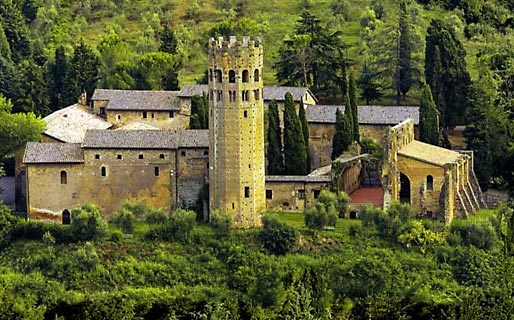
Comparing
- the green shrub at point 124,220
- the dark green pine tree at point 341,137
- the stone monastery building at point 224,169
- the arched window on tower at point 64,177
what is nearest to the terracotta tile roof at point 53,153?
the stone monastery building at point 224,169

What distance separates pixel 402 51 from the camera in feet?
251

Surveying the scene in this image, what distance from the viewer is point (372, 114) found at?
69.8 m

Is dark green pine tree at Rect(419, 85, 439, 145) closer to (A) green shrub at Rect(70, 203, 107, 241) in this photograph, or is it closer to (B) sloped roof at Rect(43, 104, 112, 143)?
(B) sloped roof at Rect(43, 104, 112, 143)

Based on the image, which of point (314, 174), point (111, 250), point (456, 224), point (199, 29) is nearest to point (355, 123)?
point (314, 174)

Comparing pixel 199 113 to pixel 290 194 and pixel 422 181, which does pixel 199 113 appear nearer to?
pixel 290 194

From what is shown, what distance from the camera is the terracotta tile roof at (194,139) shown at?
204 ft

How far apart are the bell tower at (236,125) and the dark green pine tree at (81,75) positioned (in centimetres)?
2009

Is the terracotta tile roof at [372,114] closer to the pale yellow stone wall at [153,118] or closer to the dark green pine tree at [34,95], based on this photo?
the pale yellow stone wall at [153,118]

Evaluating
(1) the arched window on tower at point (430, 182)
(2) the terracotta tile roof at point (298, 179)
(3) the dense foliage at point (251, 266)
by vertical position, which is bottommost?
(3) the dense foliage at point (251, 266)

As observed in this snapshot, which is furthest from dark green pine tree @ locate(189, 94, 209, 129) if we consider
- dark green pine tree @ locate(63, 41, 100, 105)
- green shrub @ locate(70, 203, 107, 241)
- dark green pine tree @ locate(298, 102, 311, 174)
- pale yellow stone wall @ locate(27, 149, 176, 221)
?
dark green pine tree @ locate(63, 41, 100, 105)

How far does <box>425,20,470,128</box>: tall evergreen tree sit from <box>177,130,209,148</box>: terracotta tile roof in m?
14.2

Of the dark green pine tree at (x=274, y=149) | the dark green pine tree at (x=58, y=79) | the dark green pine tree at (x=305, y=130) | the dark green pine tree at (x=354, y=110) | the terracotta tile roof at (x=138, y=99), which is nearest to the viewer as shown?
the dark green pine tree at (x=274, y=149)

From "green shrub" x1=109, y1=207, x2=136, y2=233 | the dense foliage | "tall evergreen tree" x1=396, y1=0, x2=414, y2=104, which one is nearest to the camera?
the dense foliage

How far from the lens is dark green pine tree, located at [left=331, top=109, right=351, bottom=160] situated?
2611 inches
